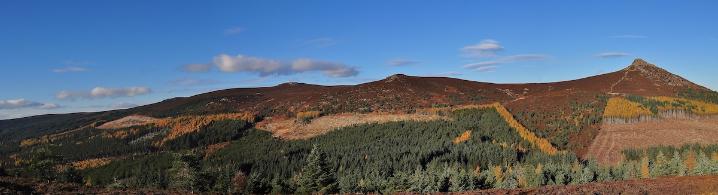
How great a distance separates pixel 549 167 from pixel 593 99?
99.5 meters

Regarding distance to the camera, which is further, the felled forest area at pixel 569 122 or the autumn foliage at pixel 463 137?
the autumn foliage at pixel 463 137

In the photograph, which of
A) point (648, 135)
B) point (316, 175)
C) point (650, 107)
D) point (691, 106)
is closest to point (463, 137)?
point (648, 135)

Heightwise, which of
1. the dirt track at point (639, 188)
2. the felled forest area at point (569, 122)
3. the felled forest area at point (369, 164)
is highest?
the dirt track at point (639, 188)

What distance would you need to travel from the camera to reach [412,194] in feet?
99.2

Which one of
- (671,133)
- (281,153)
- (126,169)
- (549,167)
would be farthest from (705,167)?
(126,169)

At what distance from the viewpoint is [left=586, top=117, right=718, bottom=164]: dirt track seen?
139m

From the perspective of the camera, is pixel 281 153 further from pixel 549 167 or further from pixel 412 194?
pixel 412 194

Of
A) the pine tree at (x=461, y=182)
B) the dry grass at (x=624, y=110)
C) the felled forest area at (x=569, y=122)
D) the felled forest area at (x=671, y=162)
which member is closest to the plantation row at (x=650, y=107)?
the dry grass at (x=624, y=110)

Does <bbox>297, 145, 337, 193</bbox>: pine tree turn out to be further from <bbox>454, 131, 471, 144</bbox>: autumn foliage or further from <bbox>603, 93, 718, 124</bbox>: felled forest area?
<bbox>603, 93, 718, 124</bbox>: felled forest area

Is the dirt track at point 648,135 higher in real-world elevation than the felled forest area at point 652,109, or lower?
lower

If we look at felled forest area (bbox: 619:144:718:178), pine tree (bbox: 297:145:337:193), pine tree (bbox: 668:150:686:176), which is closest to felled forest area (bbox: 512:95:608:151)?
felled forest area (bbox: 619:144:718:178)

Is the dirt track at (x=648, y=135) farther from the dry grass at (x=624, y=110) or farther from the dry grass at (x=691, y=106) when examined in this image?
the dry grass at (x=691, y=106)

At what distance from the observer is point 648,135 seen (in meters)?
148

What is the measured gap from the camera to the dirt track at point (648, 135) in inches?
5472
